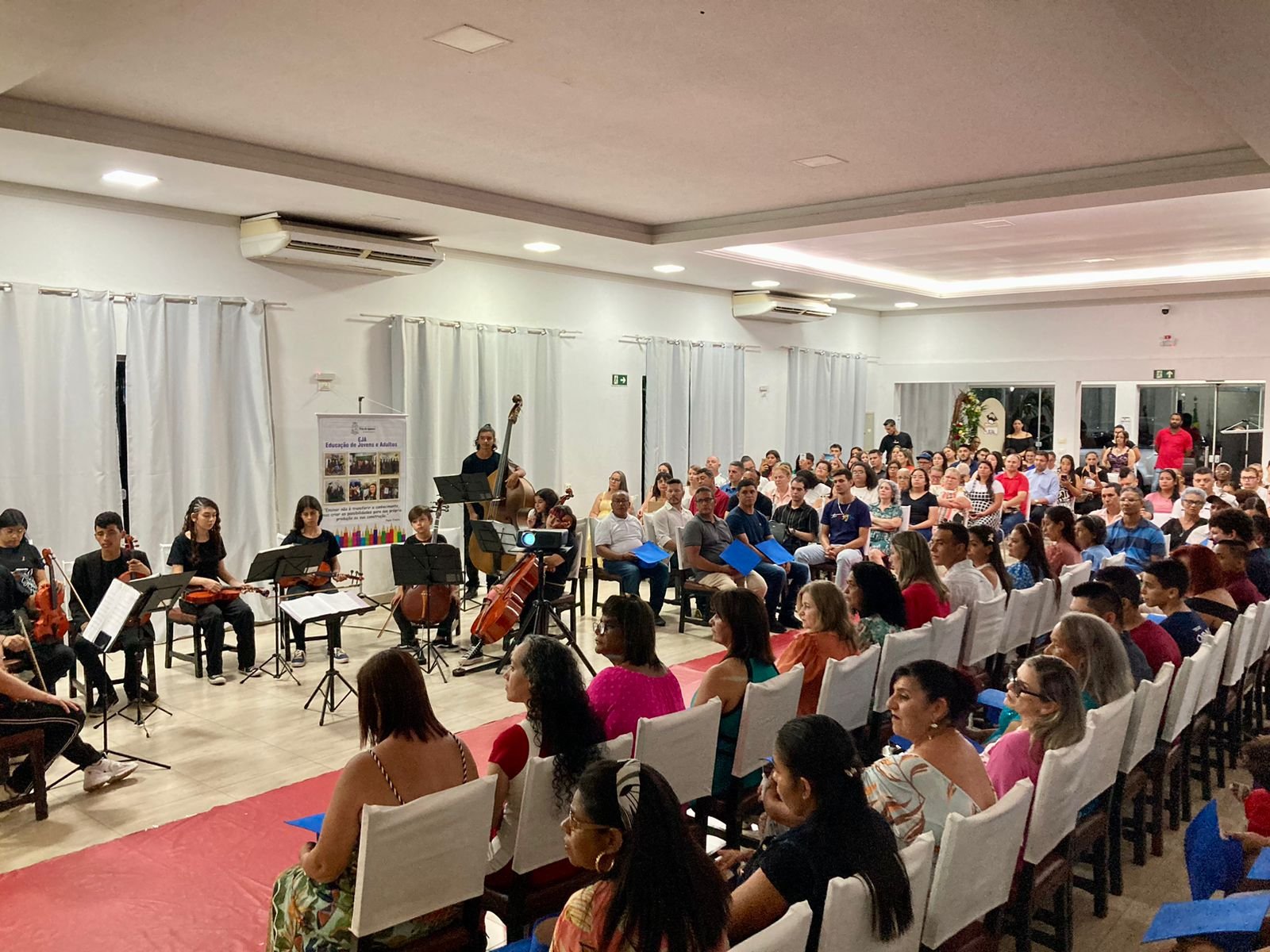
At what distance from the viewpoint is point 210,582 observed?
6.62 m

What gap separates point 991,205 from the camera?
7031 mm

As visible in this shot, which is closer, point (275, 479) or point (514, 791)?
point (514, 791)

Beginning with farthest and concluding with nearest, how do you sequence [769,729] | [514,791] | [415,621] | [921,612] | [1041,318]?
[1041,318] → [415,621] → [921,612] → [769,729] → [514,791]

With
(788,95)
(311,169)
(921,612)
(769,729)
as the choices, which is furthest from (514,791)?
(311,169)

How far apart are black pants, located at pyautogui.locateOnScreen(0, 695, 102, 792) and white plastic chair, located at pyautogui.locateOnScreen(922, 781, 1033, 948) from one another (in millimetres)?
3908

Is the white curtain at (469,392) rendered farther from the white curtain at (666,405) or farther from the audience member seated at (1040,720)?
the audience member seated at (1040,720)

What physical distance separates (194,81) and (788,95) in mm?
2959

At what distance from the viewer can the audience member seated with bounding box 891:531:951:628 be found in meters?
5.33

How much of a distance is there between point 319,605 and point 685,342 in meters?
7.26

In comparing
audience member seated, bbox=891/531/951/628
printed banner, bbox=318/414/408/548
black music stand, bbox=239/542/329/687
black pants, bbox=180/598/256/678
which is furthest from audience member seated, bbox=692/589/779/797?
printed banner, bbox=318/414/408/548

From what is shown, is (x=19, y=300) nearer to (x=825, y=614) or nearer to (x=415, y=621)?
(x=415, y=621)

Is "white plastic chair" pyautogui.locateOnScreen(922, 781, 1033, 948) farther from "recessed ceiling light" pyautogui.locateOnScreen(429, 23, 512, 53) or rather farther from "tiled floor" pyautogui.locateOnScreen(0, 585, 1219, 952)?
"recessed ceiling light" pyautogui.locateOnScreen(429, 23, 512, 53)

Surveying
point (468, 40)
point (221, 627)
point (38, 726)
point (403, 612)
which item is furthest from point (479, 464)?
point (468, 40)

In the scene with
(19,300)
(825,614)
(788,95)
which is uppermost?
(788,95)
